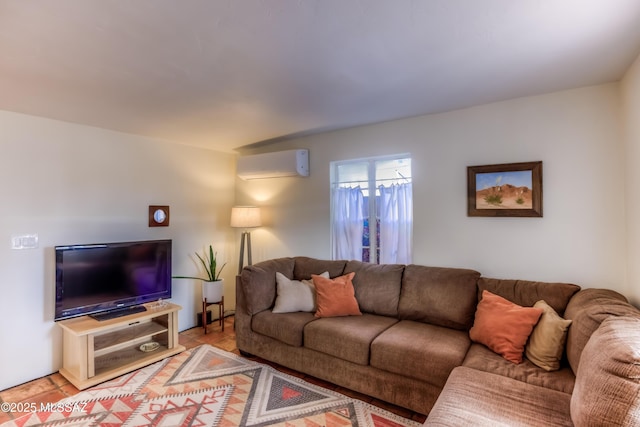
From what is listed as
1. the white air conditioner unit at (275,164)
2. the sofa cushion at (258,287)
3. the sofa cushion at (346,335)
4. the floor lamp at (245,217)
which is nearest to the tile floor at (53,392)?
the sofa cushion at (346,335)

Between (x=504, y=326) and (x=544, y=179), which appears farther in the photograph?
(x=544, y=179)

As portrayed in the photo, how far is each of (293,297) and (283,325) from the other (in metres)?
→ 0.31

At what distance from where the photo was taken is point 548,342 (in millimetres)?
1869

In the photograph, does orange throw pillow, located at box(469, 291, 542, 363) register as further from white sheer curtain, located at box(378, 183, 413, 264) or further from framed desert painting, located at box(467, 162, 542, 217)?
white sheer curtain, located at box(378, 183, 413, 264)

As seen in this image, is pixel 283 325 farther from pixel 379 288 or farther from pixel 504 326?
pixel 504 326

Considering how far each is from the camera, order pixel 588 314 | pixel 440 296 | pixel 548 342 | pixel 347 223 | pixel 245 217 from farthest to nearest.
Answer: pixel 245 217 → pixel 347 223 → pixel 440 296 → pixel 548 342 → pixel 588 314

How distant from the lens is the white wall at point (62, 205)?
2568mm

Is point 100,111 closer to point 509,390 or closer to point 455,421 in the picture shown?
point 455,421

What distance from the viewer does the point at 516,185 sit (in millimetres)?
2555

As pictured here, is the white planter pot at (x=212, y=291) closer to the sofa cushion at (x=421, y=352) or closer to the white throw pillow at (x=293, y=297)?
the white throw pillow at (x=293, y=297)

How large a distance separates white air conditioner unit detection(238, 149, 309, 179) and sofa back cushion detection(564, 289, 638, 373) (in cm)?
277

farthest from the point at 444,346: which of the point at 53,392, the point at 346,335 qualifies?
the point at 53,392

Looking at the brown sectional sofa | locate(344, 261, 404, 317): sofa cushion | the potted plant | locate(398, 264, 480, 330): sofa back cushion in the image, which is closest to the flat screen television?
the potted plant

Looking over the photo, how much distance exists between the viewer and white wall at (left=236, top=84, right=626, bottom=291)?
7.45ft
